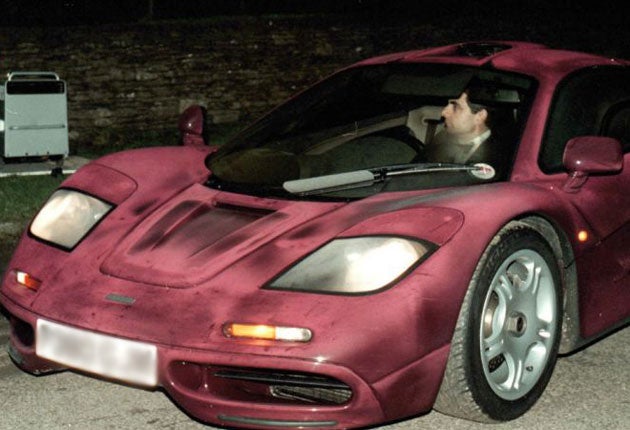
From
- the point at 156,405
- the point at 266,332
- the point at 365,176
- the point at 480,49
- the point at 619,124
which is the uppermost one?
the point at 480,49

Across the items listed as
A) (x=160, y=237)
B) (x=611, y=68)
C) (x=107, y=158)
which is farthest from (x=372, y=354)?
(x=611, y=68)

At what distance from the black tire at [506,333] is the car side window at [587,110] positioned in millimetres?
516

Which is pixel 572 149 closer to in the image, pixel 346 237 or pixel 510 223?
pixel 510 223

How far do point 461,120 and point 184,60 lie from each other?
8272 mm

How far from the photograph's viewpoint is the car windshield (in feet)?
14.9

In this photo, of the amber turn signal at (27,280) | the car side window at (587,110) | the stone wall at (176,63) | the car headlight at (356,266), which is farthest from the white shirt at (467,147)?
the stone wall at (176,63)

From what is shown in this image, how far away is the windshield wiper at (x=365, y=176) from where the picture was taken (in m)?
4.45

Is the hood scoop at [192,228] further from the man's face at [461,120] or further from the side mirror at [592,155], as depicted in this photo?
the side mirror at [592,155]

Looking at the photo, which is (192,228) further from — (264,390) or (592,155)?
(592,155)

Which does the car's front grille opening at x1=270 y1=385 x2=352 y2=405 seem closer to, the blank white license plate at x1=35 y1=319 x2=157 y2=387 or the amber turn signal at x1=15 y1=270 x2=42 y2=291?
the blank white license plate at x1=35 y1=319 x2=157 y2=387

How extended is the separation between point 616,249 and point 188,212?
1.73m

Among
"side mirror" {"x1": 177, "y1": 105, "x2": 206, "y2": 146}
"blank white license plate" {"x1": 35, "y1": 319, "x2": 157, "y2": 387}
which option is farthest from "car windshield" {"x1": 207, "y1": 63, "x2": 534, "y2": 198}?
"blank white license plate" {"x1": 35, "y1": 319, "x2": 157, "y2": 387}

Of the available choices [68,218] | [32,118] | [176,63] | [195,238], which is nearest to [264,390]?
[195,238]

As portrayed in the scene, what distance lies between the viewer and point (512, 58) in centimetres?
505
